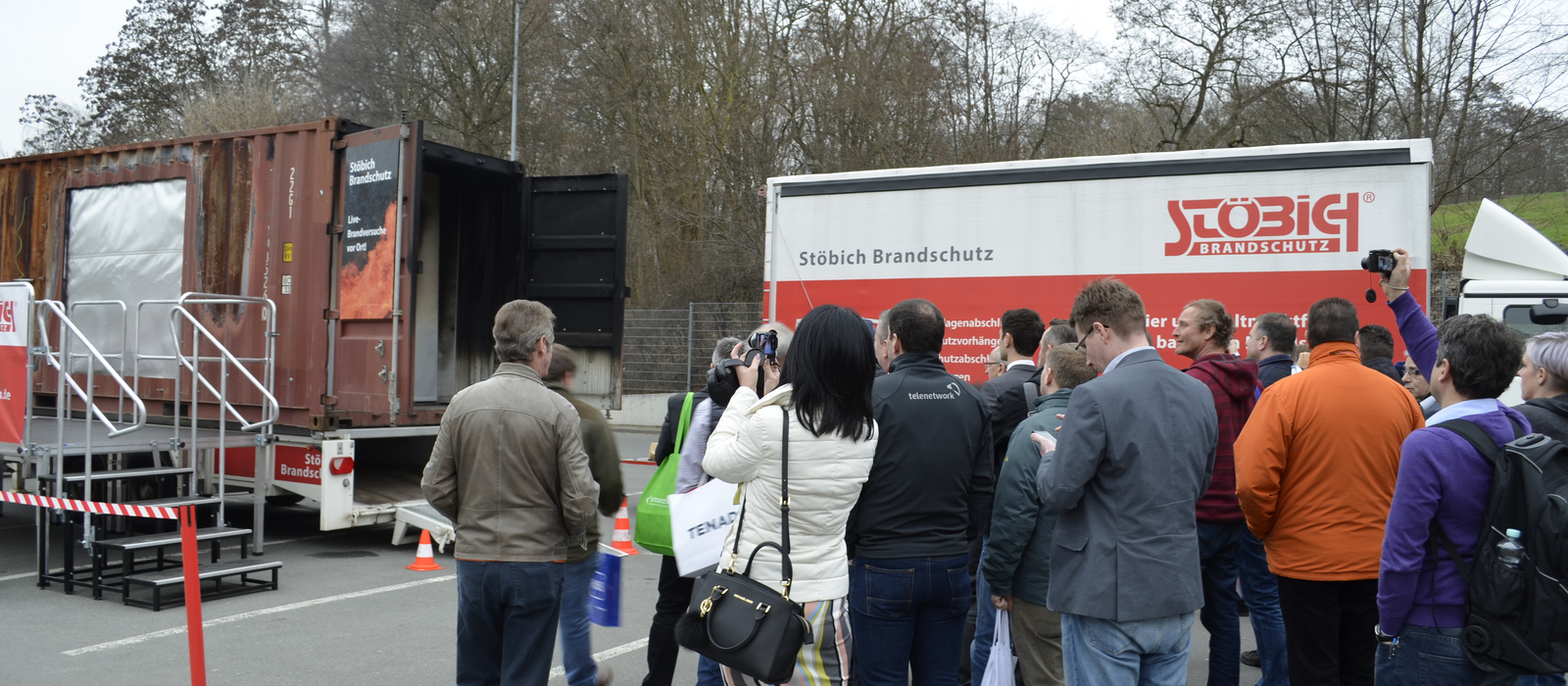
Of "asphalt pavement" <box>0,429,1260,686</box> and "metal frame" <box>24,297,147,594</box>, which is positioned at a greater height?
"metal frame" <box>24,297,147,594</box>

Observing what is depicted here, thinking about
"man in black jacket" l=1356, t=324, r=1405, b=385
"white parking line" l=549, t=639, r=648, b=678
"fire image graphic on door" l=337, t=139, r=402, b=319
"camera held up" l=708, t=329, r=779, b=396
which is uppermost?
"fire image graphic on door" l=337, t=139, r=402, b=319

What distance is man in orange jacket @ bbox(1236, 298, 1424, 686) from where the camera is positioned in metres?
3.78

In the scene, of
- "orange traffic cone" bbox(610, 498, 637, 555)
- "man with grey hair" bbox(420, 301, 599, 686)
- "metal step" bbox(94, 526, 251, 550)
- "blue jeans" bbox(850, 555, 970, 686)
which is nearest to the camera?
"blue jeans" bbox(850, 555, 970, 686)

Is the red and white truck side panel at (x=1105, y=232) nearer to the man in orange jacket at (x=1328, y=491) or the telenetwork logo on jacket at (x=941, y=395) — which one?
the man in orange jacket at (x=1328, y=491)

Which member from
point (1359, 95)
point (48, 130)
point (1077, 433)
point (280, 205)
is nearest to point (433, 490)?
point (1077, 433)

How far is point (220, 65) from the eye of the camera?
30.8 meters

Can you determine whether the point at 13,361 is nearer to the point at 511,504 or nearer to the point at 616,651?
the point at 616,651

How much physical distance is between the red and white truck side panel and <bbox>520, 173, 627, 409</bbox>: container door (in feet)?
5.63

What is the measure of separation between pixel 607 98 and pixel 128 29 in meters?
16.8

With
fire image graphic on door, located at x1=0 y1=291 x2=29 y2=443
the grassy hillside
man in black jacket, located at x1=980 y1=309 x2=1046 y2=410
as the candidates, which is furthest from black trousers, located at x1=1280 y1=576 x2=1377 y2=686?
the grassy hillside

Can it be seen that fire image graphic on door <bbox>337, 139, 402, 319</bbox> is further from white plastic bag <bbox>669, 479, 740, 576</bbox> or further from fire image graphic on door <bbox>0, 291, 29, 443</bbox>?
white plastic bag <bbox>669, 479, 740, 576</bbox>

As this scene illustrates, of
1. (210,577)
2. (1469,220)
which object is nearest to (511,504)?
(210,577)

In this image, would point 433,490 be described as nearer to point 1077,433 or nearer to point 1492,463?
point 1077,433

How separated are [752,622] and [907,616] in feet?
1.95
